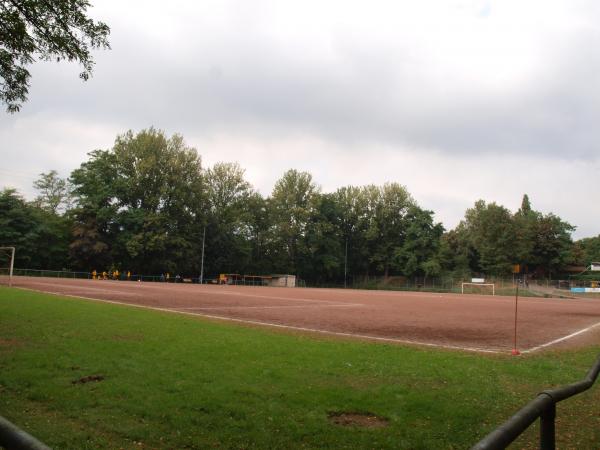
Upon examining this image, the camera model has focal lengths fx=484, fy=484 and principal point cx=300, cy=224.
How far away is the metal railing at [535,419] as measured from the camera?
1.86 metres

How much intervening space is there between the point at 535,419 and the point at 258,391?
→ 195 inches

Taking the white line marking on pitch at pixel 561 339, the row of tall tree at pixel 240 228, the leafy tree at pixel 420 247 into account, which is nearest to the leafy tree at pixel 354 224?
the row of tall tree at pixel 240 228

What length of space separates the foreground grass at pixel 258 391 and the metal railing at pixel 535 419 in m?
2.73

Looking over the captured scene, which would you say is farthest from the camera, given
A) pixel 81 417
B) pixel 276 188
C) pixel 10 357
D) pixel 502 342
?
pixel 276 188

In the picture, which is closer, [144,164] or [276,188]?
[144,164]

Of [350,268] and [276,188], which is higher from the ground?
[276,188]

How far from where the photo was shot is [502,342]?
13727mm

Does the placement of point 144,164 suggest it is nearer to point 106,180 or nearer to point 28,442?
point 106,180

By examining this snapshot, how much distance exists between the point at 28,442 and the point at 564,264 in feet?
355

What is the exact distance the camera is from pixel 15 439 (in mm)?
1541

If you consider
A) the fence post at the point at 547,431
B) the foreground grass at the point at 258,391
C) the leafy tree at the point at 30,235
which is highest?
the leafy tree at the point at 30,235

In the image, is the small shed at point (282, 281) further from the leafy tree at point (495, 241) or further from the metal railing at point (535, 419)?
the metal railing at point (535, 419)

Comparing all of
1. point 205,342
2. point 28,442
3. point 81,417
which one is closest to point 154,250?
point 205,342

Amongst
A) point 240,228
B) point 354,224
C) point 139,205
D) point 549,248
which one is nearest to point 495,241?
point 549,248
